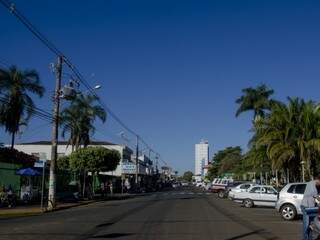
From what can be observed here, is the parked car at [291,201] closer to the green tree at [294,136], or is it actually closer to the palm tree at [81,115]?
the green tree at [294,136]

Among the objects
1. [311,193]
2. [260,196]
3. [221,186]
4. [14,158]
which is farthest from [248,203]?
[221,186]

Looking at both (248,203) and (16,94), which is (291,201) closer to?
(248,203)

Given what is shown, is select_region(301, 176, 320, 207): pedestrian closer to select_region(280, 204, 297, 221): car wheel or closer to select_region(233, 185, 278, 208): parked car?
select_region(280, 204, 297, 221): car wheel

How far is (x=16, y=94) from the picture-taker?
2014 inches

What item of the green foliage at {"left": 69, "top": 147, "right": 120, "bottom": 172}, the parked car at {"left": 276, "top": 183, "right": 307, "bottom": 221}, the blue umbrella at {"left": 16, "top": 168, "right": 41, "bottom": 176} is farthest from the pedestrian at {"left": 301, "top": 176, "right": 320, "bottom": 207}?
the green foliage at {"left": 69, "top": 147, "right": 120, "bottom": 172}

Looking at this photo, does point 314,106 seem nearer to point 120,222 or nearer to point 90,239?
point 120,222

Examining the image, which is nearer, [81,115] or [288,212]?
[288,212]

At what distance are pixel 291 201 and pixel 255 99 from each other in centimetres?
5666

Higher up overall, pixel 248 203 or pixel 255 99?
pixel 255 99

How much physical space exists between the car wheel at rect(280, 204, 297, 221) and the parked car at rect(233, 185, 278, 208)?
38.2 feet

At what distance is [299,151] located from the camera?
50188 millimetres

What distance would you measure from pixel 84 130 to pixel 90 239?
52.9 metres

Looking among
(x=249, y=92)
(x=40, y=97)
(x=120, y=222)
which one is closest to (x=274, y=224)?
(x=120, y=222)

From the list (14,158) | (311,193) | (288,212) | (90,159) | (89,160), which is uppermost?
(90,159)
